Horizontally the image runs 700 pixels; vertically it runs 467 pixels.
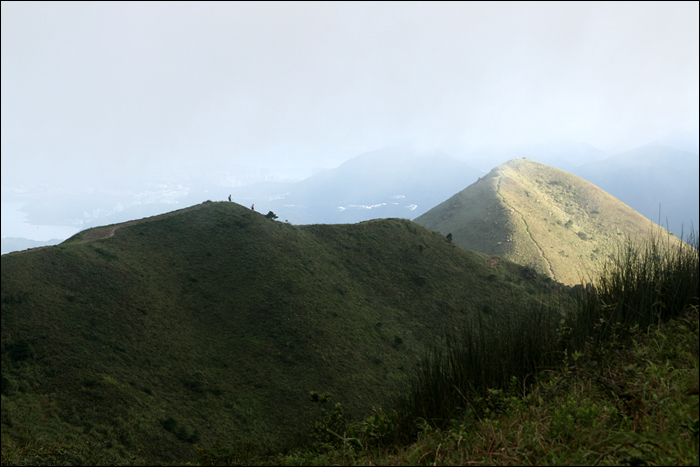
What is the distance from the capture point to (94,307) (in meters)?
24.8

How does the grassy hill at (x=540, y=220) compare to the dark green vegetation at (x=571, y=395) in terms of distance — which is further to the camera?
the grassy hill at (x=540, y=220)

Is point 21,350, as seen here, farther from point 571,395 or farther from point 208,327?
point 571,395

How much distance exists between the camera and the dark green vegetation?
3.11m

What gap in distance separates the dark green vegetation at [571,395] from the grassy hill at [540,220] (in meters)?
67.3

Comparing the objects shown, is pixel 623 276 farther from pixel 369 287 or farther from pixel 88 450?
pixel 369 287

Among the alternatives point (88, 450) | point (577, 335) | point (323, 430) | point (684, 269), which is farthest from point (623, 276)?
point (88, 450)

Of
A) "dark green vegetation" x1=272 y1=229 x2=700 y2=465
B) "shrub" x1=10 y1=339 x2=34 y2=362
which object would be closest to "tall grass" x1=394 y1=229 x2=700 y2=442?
"dark green vegetation" x1=272 y1=229 x2=700 y2=465

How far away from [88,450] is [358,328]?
22.7 metres

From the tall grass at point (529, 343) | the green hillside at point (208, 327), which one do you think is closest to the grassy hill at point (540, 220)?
the green hillside at point (208, 327)

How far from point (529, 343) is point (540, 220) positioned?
305 feet

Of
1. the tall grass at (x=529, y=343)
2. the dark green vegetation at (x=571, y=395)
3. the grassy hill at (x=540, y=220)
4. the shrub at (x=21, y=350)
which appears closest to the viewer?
the dark green vegetation at (x=571, y=395)

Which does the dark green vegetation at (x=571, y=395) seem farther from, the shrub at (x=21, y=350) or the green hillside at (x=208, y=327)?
the shrub at (x=21, y=350)

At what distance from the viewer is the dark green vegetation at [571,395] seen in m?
3.11

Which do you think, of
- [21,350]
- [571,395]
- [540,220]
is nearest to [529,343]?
[571,395]
